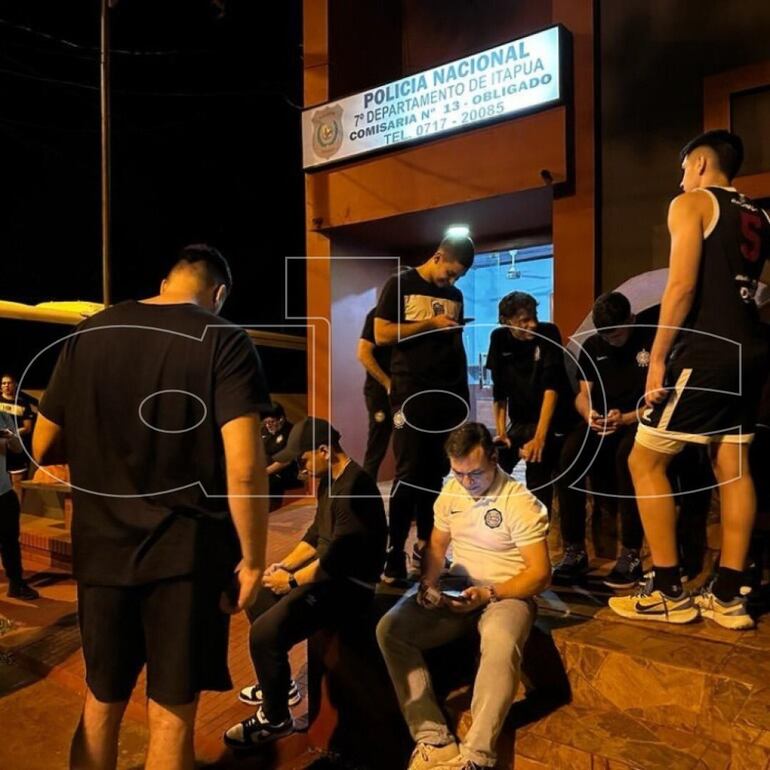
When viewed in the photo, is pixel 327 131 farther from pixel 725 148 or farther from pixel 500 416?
pixel 725 148

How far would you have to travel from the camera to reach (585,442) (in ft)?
11.9

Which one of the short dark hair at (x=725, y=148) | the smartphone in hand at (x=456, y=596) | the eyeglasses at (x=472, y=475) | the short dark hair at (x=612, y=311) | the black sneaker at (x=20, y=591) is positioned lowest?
the black sneaker at (x=20, y=591)

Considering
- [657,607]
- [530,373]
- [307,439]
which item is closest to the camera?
[657,607]

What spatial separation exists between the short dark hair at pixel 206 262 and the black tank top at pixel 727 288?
1.79m

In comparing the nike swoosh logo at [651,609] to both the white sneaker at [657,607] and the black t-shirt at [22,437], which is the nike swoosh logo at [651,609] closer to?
the white sneaker at [657,607]

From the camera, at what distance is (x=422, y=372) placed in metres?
3.40

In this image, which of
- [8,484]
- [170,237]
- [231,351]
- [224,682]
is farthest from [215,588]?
[170,237]

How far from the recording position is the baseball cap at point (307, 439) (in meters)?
3.20

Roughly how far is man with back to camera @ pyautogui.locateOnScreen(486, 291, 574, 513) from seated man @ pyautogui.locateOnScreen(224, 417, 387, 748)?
0.99 m

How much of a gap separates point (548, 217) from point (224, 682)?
213 inches

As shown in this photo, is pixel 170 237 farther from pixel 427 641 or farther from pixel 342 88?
pixel 427 641

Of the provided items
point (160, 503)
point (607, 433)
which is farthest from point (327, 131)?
point (160, 503)

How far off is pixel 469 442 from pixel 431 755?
1.19 meters

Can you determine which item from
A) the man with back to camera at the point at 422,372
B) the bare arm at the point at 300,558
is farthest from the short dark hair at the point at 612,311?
the bare arm at the point at 300,558
